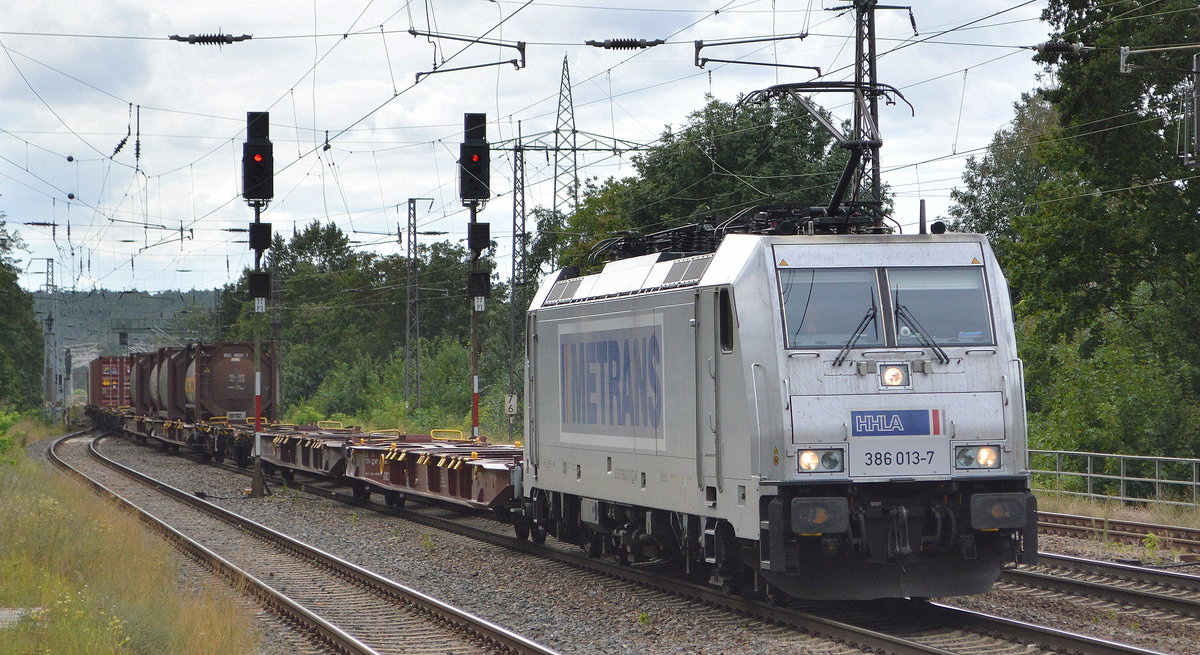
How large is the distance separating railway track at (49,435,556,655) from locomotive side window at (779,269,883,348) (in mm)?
3424

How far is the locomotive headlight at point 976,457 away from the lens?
10758 millimetres


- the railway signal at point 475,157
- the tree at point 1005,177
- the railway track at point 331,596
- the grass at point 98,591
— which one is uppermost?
the tree at point 1005,177

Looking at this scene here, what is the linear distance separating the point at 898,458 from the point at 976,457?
69 centimetres

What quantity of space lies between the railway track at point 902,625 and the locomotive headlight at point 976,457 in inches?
49.2

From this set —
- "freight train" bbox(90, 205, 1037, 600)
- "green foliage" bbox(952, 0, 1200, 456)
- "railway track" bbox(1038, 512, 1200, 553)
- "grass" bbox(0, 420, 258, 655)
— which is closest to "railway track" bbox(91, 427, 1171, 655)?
"freight train" bbox(90, 205, 1037, 600)

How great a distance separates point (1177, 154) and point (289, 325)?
2944 inches

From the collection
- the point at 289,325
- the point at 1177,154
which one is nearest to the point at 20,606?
the point at 1177,154

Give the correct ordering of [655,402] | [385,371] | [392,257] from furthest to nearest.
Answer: [392,257] < [385,371] < [655,402]

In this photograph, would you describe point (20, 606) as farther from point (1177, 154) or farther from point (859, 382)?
point (1177, 154)

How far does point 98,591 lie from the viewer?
12008 mm

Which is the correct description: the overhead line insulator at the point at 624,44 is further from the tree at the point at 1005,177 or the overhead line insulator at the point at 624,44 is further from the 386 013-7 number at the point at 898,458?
the tree at the point at 1005,177

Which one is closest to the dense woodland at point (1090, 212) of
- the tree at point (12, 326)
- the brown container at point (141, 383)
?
the brown container at point (141, 383)

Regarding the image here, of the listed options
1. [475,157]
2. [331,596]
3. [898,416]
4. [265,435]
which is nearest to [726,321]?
[898,416]

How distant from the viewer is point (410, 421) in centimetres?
4794
